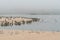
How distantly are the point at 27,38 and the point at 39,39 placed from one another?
139 centimetres

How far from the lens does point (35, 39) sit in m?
17.4

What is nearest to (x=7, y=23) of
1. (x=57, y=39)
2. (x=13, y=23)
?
(x=13, y=23)

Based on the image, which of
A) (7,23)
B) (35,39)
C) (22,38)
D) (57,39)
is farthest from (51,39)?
(7,23)

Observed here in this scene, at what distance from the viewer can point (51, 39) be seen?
58.1 ft

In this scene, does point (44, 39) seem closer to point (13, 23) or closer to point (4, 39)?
point (4, 39)

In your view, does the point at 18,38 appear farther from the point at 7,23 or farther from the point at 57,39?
the point at 7,23

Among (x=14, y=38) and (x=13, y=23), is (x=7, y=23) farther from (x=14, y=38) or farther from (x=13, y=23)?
(x=14, y=38)

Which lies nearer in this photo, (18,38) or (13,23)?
(18,38)

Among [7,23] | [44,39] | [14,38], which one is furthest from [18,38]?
[7,23]

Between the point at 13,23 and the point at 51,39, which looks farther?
the point at 13,23

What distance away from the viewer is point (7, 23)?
107ft

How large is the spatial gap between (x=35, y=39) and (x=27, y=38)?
1045mm

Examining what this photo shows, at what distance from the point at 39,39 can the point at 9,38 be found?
3.14 metres

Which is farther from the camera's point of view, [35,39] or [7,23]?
[7,23]
